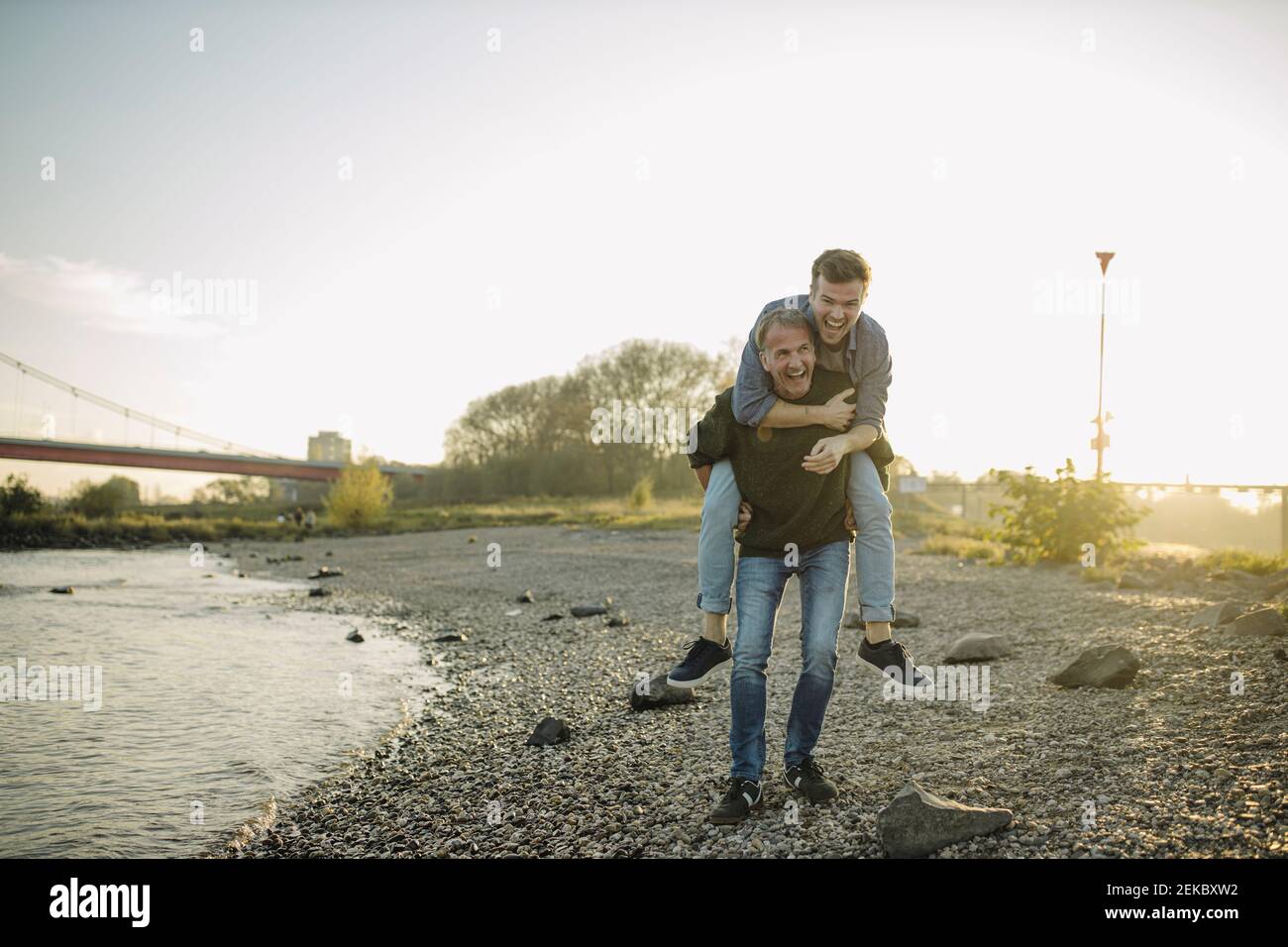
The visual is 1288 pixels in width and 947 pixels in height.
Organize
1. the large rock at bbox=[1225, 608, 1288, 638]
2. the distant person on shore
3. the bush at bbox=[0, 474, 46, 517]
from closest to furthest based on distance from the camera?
the distant person on shore < the large rock at bbox=[1225, 608, 1288, 638] < the bush at bbox=[0, 474, 46, 517]

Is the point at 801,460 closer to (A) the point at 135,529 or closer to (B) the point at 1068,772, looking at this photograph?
(B) the point at 1068,772

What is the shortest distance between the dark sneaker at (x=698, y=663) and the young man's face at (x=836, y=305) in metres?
1.48

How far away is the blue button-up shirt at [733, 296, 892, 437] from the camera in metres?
3.78

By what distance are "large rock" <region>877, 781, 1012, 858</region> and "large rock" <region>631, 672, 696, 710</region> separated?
2930 millimetres

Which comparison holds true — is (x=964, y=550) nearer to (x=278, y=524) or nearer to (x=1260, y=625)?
(x=1260, y=625)

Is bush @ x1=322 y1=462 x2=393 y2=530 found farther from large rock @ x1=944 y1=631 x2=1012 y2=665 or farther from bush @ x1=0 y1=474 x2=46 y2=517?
large rock @ x1=944 y1=631 x2=1012 y2=665

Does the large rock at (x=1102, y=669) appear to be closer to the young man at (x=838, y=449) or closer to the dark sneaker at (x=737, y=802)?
the young man at (x=838, y=449)

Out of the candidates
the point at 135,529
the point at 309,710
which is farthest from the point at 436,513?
the point at 309,710

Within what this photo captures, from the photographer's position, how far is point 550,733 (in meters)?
5.73

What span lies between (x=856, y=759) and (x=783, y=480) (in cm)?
188

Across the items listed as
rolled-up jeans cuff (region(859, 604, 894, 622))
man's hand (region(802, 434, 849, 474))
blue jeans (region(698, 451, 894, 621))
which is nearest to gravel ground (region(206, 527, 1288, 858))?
rolled-up jeans cuff (region(859, 604, 894, 622))

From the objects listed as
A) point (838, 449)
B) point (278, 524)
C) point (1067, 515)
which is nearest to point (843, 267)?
point (838, 449)
